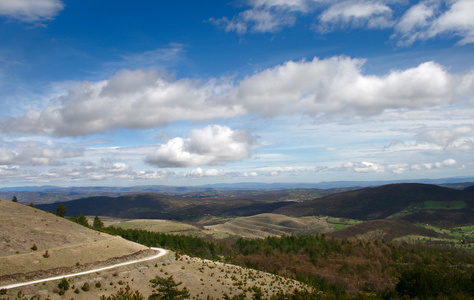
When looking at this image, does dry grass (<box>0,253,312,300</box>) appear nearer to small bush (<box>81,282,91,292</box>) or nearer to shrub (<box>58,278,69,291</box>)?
small bush (<box>81,282,91,292</box>)

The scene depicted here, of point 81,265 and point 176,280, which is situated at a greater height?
point 81,265

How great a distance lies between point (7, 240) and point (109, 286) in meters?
22.4

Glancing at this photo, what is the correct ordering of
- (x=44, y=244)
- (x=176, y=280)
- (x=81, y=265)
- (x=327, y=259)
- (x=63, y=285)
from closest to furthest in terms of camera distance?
(x=63, y=285) → (x=81, y=265) → (x=44, y=244) → (x=176, y=280) → (x=327, y=259)

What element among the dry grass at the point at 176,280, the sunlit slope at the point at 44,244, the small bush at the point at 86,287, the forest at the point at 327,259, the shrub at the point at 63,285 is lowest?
the forest at the point at 327,259

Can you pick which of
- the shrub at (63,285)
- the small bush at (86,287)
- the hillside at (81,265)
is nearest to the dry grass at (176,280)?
the hillside at (81,265)

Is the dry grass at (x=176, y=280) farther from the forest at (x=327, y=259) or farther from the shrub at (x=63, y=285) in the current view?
the forest at (x=327, y=259)

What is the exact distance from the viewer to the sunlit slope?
48.3 m

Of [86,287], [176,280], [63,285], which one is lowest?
[176,280]

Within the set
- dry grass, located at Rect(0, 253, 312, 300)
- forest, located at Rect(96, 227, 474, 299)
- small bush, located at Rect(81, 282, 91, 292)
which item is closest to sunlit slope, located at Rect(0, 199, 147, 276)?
dry grass, located at Rect(0, 253, 312, 300)

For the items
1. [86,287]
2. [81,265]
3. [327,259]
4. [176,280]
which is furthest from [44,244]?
[327,259]

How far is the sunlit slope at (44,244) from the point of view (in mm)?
48281

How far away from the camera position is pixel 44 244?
56.2m

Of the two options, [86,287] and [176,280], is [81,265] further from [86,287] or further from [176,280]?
[176,280]

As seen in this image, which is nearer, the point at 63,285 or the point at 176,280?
the point at 63,285
